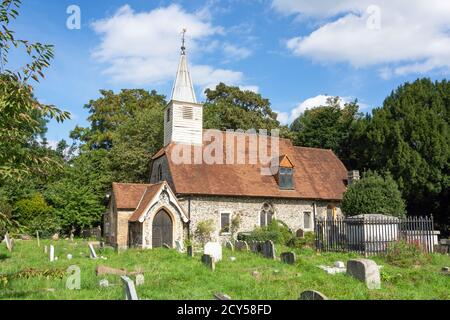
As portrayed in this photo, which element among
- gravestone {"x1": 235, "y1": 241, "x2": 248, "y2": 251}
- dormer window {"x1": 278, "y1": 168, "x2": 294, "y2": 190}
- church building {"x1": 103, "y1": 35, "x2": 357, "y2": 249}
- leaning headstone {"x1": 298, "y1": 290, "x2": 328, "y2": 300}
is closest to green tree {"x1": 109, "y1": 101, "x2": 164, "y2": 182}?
church building {"x1": 103, "y1": 35, "x2": 357, "y2": 249}

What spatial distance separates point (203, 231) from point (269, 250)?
9197 mm

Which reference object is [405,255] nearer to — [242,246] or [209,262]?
[242,246]

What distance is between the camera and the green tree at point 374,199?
25.0m

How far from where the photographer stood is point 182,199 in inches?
1081

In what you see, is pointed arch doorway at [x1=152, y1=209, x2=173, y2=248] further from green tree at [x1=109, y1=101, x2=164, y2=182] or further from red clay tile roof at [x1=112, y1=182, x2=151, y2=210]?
green tree at [x1=109, y1=101, x2=164, y2=182]

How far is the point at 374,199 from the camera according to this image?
25.0m

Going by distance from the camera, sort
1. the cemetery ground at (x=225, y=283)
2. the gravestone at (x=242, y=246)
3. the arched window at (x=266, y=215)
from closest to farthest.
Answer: the cemetery ground at (x=225, y=283), the gravestone at (x=242, y=246), the arched window at (x=266, y=215)

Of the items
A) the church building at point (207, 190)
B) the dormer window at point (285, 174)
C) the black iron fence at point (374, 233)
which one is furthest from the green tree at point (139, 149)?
the black iron fence at point (374, 233)

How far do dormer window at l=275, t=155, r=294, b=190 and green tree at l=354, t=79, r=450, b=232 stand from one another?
713 centimetres

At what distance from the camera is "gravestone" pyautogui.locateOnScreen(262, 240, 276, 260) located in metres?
17.7

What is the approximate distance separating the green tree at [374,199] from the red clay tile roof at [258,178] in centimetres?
471

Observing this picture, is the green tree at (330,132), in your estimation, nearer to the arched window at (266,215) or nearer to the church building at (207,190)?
the church building at (207,190)
